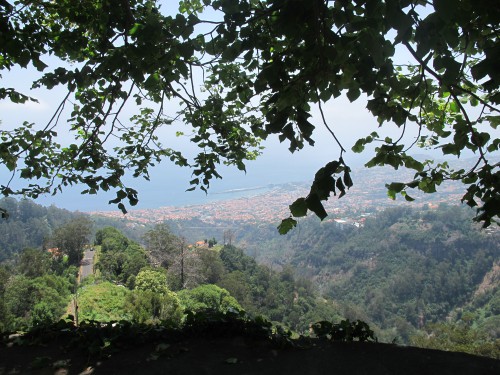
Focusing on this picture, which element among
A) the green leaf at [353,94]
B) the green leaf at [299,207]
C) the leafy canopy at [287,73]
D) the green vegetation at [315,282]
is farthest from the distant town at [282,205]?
the green leaf at [299,207]

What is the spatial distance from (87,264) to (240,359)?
47357 mm

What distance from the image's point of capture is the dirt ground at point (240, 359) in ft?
7.73

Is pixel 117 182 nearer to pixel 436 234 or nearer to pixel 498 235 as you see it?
pixel 498 235

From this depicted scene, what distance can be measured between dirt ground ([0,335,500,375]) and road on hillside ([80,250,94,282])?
40.5 m

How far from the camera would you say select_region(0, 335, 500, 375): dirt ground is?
236cm

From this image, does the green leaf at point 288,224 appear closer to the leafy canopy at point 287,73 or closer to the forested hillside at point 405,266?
the leafy canopy at point 287,73

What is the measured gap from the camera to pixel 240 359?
8.59 ft

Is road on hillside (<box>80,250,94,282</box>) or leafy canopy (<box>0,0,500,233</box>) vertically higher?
leafy canopy (<box>0,0,500,233</box>)

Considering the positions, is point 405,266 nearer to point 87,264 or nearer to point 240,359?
point 87,264

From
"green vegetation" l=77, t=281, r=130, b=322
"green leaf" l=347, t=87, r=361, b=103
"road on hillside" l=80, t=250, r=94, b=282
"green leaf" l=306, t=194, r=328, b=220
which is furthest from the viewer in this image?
"road on hillside" l=80, t=250, r=94, b=282

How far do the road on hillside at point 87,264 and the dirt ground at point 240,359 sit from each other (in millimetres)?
40483

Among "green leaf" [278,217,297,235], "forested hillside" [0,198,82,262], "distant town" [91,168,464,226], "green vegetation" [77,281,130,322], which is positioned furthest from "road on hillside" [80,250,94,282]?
"distant town" [91,168,464,226]

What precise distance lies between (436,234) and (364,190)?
211 feet

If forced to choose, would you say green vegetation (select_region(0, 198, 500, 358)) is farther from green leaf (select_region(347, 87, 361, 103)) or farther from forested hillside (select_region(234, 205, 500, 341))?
green leaf (select_region(347, 87, 361, 103))
